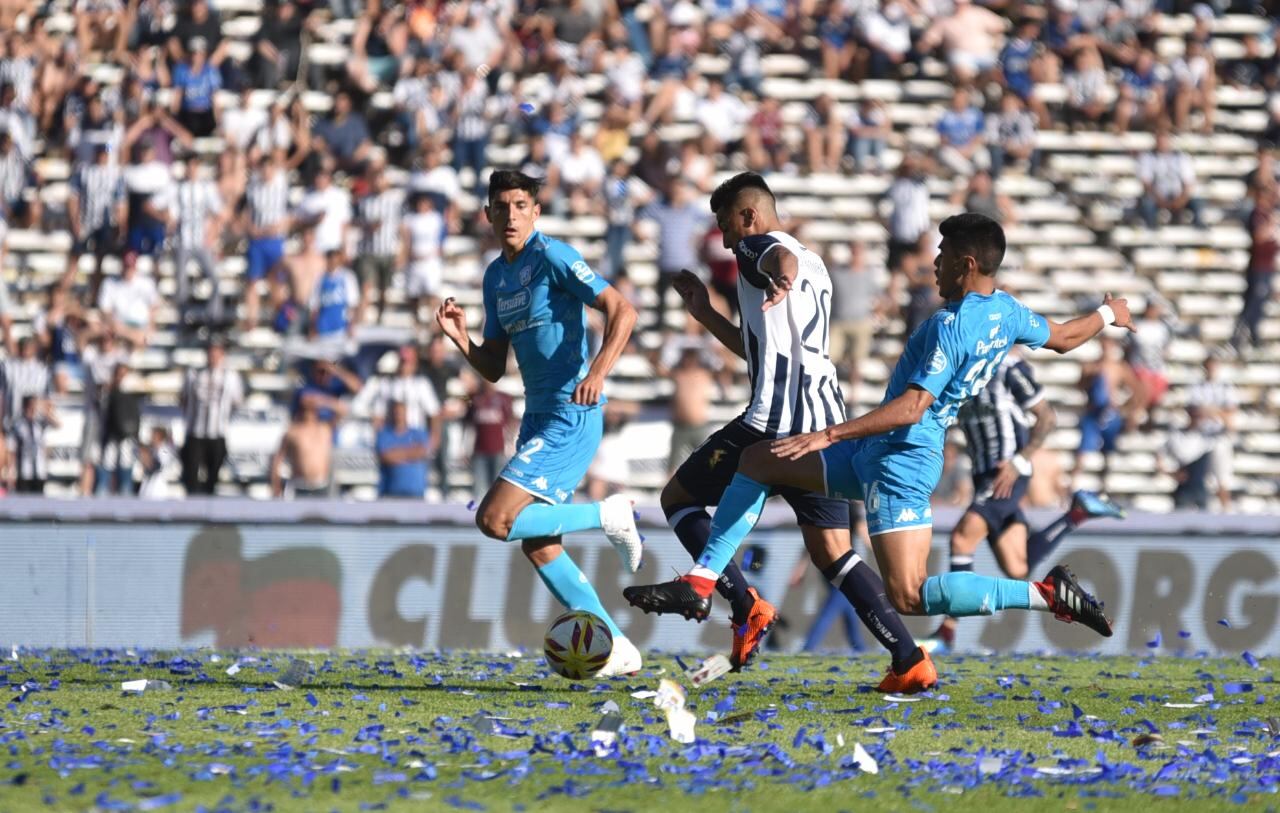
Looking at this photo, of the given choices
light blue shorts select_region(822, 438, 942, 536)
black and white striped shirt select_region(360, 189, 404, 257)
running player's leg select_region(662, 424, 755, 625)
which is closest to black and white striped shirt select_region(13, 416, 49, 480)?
black and white striped shirt select_region(360, 189, 404, 257)

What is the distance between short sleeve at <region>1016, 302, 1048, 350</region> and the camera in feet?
29.5

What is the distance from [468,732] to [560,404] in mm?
2460

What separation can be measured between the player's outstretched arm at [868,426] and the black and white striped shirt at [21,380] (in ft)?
36.0

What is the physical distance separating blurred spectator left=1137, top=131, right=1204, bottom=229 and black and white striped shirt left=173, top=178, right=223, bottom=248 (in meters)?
10.6

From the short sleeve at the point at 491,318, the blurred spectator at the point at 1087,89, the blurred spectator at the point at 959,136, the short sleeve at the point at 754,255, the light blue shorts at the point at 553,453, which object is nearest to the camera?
the short sleeve at the point at 754,255

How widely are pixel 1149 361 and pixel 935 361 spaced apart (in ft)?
39.5

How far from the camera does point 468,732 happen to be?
25.6 ft

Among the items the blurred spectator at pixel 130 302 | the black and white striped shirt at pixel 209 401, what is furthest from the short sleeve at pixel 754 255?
the blurred spectator at pixel 130 302

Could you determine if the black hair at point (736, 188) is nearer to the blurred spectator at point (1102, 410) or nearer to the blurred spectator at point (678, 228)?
the blurred spectator at point (678, 228)

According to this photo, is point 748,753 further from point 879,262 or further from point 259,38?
point 259,38

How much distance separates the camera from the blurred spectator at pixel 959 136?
2183 centimetres

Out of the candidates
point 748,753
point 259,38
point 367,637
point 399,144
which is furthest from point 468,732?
point 259,38

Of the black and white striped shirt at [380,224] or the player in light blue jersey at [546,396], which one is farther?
the black and white striped shirt at [380,224]

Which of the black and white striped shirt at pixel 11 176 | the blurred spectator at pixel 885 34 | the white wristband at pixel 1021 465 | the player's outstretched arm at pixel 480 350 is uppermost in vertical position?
the blurred spectator at pixel 885 34
